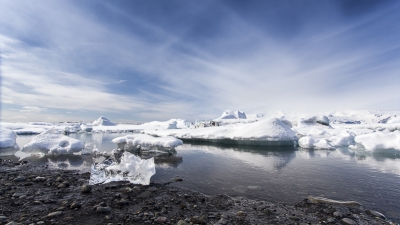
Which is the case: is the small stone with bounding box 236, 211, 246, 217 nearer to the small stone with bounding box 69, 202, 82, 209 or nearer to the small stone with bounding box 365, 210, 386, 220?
the small stone with bounding box 365, 210, 386, 220

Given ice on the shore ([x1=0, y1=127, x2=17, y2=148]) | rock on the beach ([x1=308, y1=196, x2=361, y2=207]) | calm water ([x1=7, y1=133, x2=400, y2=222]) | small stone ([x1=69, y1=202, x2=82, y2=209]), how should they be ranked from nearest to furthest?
small stone ([x1=69, y1=202, x2=82, y2=209]) → rock on the beach ([x1=308, y1=196, x2=361, y2=207]) → calm water ([x1=7, y1=133, x2=400, y2=222]) → ice on the shore ([x1=0, y1=127, x2=17, y2=148])

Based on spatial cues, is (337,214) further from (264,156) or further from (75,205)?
(264,156)

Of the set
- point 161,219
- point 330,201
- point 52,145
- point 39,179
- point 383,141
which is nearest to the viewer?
point 161,219

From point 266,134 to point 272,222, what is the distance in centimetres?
1254

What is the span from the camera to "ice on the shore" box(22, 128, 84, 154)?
1147 centimetres

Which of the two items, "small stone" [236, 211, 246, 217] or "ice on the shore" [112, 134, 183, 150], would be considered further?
"ice on the shore" [112, 134, 183, 150]

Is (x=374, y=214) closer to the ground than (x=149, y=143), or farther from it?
closer to the ground

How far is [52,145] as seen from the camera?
11.7m

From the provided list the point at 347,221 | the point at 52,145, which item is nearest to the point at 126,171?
the point at 347,221

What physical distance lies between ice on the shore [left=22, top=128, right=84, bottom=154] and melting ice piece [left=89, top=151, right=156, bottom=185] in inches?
265

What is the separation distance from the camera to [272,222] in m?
3.76

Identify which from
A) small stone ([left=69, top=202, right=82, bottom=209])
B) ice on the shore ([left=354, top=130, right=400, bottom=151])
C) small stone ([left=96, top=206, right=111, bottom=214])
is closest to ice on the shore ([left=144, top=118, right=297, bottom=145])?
ice on the shore ([left=354, top=130, right=400, bottom=151])

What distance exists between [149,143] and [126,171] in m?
5.42

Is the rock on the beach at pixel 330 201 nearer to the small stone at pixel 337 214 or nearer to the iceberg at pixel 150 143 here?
the small stone at pixel 337 214
